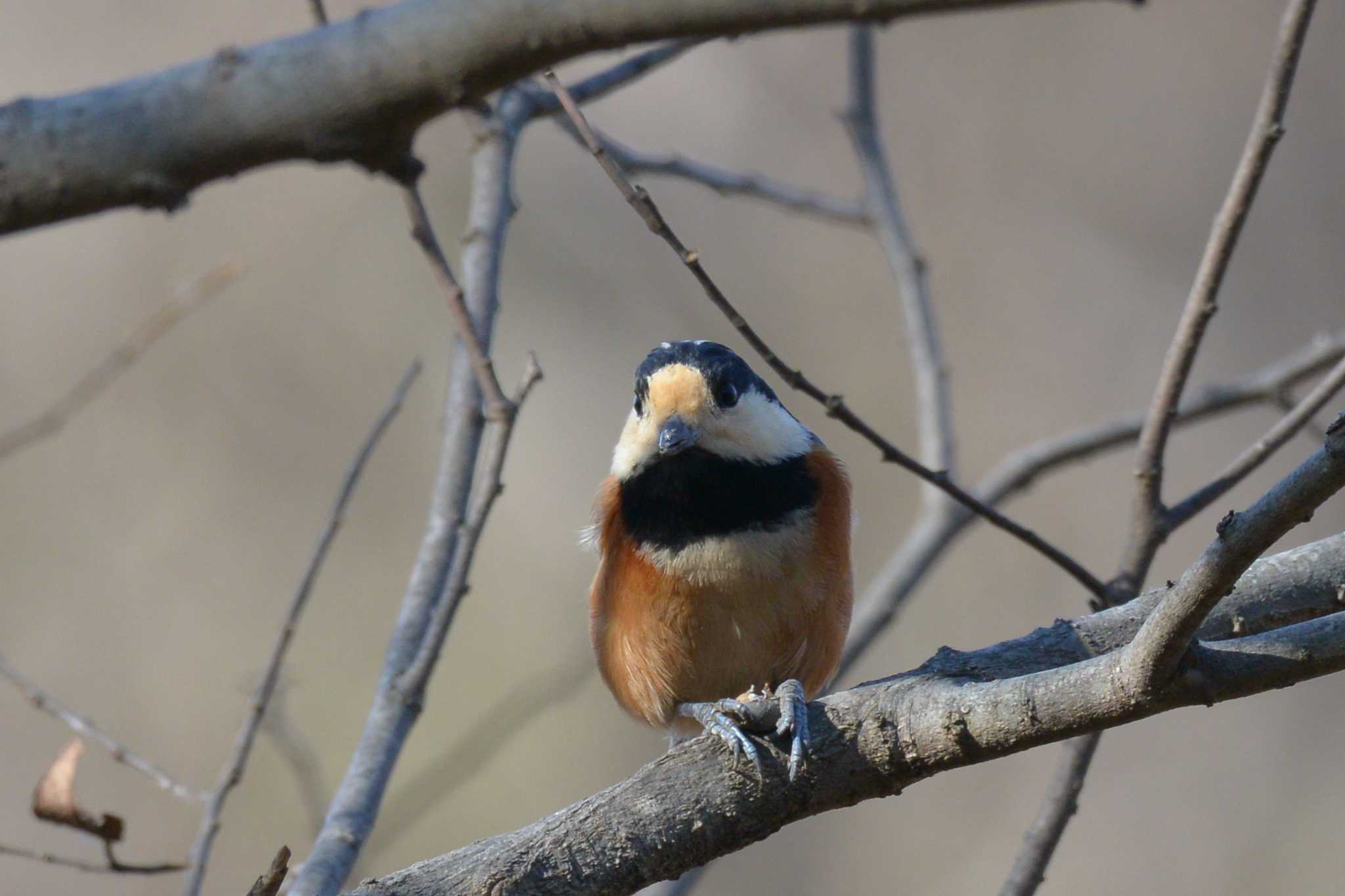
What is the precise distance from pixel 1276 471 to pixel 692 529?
5.62 m

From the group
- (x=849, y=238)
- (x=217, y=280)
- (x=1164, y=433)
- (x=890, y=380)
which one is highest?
(x=849, y=238)

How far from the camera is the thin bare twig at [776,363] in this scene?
2.43 metres

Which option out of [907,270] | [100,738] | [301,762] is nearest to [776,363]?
[100,738]

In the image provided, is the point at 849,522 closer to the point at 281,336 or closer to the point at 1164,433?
the point at 1164,433

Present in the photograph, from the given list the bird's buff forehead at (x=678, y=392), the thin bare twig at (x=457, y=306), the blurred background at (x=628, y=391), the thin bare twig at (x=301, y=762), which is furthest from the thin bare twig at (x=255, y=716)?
the blurred background at (x=628, y=391)

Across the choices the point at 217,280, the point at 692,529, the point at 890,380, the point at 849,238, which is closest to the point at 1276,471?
the point at 890,380

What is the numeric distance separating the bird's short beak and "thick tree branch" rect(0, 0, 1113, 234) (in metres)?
1.83

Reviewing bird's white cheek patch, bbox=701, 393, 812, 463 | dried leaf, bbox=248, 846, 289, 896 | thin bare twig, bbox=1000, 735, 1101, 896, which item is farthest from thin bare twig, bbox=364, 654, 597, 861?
dried leaf, bbox=248, 846, 289, 896

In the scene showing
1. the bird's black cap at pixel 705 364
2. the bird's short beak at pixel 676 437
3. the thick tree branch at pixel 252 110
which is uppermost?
the bird's black cap at pixel 705 364

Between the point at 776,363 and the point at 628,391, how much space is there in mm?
5619

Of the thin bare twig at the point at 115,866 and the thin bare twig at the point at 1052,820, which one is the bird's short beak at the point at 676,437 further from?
the thin bare twig at the point at 115,866

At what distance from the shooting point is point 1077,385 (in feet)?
26.9

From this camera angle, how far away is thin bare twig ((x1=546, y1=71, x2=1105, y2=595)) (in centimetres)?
243

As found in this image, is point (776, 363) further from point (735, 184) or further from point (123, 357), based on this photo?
point (123, 357)
